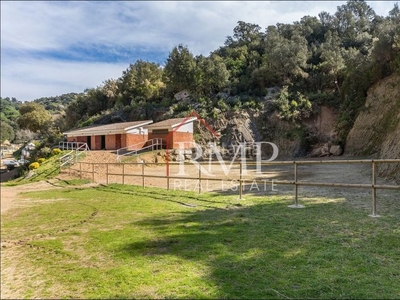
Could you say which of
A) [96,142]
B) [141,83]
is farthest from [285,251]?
[141,83]

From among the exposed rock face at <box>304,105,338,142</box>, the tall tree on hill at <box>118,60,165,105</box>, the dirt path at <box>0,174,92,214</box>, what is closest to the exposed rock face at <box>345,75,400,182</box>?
the exposed rock face at <box>304,105,338,142</box>

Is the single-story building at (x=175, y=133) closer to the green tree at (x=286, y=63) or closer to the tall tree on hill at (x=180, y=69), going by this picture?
the tall tree on hill at (x=180, y=69)

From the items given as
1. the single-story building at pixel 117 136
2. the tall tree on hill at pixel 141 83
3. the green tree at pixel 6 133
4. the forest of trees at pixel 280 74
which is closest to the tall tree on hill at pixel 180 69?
the forest of trees at pixel 280 74

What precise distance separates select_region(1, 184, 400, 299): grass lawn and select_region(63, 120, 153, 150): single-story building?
21.3 metres

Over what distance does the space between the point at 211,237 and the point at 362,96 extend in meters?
22.9

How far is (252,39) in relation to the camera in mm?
47719

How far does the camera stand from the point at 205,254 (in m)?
3.59

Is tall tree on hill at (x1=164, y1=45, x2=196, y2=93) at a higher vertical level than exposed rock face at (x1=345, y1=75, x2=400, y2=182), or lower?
higher

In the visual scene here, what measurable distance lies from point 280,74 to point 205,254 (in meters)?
33.0

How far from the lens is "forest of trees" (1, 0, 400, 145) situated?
23391mm

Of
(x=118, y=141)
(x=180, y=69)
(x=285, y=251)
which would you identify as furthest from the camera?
(x=180, y=69)

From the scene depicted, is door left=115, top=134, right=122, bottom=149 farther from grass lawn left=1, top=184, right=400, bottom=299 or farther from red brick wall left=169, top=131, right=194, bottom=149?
grass lawn left=1, top=184, right=400, bottom=299

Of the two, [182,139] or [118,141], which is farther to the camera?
[118,141]

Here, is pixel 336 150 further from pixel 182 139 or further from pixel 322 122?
pixel 182 139
